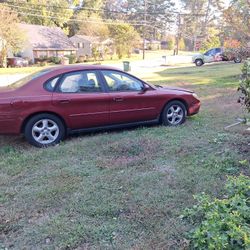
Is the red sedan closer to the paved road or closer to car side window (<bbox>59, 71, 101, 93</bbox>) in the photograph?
car side window (<bbox>59, 71, 101, 93</bbox>)

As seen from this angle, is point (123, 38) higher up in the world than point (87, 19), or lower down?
lower down

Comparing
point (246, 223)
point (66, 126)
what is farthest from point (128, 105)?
point (246, 223)

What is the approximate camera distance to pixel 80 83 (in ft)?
19.8

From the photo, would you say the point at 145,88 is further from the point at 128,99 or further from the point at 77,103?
the point at 77,103

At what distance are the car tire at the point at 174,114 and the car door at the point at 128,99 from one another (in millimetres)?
256

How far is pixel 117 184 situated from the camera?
408cm

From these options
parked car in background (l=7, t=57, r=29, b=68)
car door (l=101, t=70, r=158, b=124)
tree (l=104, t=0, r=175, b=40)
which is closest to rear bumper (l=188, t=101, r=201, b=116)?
car door (l=101, t=70, r=158, b=124)

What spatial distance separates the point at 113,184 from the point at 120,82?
9.15ft

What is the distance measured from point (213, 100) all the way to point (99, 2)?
190 feet

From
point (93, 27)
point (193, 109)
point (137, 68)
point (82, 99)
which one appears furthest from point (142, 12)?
point (82, 99)

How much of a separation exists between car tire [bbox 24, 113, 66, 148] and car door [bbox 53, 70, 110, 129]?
212mm

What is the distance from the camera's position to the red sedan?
18.3 feet

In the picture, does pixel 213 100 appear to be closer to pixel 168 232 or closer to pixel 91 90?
pixel 91 90

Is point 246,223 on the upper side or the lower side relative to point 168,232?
upper
